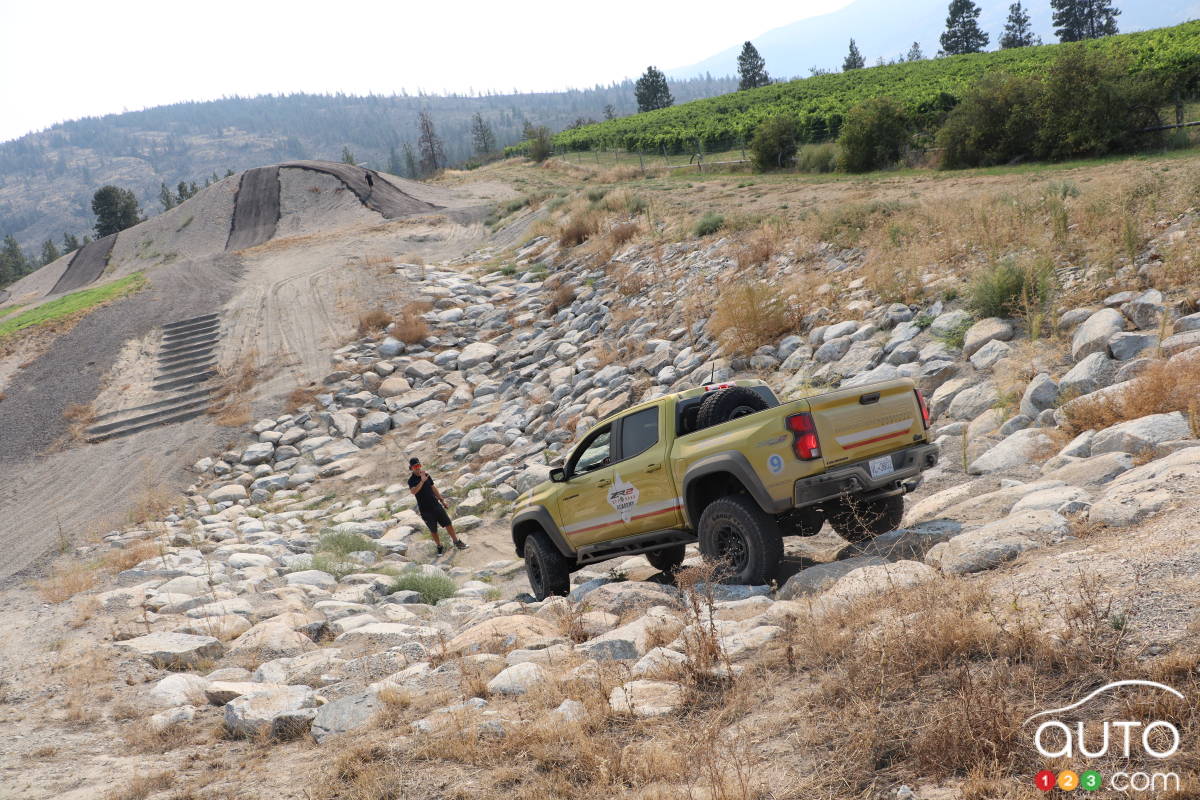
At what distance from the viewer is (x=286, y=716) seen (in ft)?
18.1

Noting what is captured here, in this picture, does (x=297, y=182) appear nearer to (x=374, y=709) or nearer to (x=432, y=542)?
(x=432, y=542)

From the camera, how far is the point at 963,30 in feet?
344

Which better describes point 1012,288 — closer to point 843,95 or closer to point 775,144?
point 775,144

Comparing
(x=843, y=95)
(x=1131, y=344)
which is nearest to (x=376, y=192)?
(x=843, y=95)

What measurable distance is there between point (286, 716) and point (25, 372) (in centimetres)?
2612

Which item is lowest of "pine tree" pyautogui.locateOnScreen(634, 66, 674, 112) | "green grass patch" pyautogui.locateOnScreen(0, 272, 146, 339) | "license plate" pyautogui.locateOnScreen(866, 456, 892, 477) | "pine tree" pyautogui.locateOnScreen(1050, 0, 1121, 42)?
"license plate" pyautogui.locateOnScreen(866, 456, 892, 477)

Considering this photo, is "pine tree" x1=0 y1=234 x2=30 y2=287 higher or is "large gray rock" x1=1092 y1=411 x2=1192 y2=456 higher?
"pine tree" x1=0 y1=234 x2=30 y2=287

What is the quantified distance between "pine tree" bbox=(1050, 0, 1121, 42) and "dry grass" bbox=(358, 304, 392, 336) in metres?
104

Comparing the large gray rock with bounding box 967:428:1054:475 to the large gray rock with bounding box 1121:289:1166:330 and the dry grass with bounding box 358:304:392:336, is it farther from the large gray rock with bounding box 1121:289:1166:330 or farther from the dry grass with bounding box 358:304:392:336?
the dry grass with bounding box 358:304:392:336

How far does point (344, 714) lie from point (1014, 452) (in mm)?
7045

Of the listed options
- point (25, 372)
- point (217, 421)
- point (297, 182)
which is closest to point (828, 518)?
point (217, 421)

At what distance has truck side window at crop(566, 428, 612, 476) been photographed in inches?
344

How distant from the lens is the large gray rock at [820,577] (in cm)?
630

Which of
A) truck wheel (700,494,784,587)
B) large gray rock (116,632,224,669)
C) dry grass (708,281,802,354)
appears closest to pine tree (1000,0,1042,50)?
dry grass (708,281,802,354)
